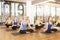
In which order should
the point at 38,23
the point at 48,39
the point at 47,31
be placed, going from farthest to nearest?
1. the point at 38,23
2. the point at 47,31
3. the point at 48,39

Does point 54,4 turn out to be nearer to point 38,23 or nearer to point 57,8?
point 57,8

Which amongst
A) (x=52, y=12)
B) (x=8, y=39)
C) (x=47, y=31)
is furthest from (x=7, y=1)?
(x=8, y=39)

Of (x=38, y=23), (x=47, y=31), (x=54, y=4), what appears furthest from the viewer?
(x=54, y=4)

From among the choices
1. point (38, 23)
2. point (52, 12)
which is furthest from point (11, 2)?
point (38, 23)

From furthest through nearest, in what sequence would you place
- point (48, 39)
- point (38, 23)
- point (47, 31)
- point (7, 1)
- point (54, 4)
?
point (7, 1) → point (54, 4) → point (38, 23) → point (47, 31) → point (48, 39)

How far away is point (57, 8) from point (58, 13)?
0.45 m

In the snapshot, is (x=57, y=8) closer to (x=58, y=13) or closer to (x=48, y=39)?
(x=58, y=13)

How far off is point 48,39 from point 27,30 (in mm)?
2330

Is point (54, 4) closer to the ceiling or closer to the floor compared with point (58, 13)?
closer to the ceiling

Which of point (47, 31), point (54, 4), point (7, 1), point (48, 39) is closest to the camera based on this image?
point (48, 39)

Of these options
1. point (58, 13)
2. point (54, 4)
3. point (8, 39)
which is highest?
point (54, 4)

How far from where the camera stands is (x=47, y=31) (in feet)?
25.4

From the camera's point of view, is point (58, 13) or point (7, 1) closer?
point (58, 13)

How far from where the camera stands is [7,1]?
13.4 metres
